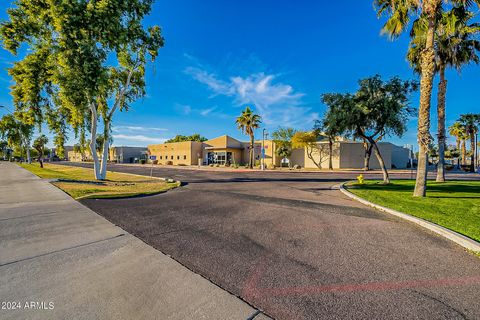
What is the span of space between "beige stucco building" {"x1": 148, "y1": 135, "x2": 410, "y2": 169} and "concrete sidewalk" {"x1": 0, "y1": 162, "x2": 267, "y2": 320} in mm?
36964

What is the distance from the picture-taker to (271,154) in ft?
141

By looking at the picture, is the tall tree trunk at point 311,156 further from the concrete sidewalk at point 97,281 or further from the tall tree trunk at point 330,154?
the concrete sidewalk at point 97,281

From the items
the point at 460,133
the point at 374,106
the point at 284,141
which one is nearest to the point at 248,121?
the point at 284,141

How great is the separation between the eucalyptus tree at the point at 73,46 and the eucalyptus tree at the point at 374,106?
14858mm

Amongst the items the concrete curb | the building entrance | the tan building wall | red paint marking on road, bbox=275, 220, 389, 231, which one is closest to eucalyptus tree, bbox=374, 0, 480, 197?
the concrete curb

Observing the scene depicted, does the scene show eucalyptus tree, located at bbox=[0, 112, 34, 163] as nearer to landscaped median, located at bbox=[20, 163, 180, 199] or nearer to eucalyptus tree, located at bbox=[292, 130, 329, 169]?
landscaped median, located at bbox=[20, 163, 180, 199]

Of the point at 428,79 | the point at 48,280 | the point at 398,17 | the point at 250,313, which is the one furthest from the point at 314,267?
the point at 398,17

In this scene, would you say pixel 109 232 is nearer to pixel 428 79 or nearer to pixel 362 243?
pixel 362 243

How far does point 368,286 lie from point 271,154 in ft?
132

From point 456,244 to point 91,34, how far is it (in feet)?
65.5

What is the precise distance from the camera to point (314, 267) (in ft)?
11.5

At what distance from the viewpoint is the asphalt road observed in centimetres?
257

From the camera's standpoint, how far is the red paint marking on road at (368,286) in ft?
9.20

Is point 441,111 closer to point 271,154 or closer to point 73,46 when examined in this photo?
point 73,46
